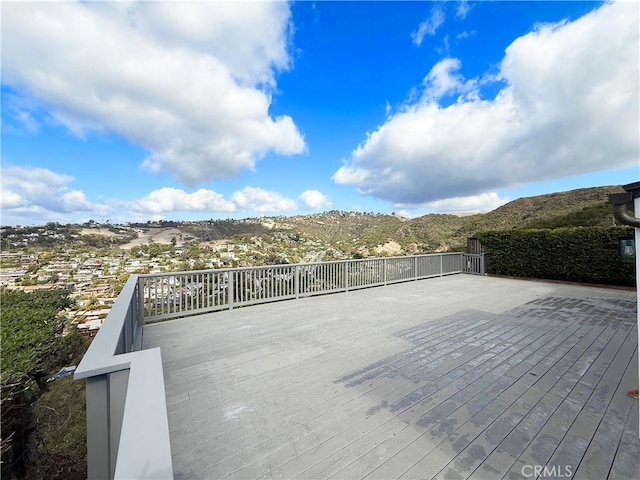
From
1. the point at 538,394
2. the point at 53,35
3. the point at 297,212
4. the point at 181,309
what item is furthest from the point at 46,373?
the point at 297,212

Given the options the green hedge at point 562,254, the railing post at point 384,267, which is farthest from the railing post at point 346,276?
the green hedge at point 562,254

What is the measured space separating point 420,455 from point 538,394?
56.9 inches

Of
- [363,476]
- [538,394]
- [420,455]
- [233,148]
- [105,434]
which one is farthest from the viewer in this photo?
[233,148]

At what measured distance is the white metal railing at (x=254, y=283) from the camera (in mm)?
4555

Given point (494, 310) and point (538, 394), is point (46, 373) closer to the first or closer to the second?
point (538, 394)

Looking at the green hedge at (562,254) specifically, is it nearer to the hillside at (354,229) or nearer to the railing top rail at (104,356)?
the hillside at (354,229)

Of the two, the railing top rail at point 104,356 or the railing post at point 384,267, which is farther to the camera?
the railing post at point 384,267

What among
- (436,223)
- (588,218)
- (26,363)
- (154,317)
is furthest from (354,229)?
(26,363)

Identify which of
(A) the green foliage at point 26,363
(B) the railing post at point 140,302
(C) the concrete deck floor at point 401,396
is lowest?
(A) the green foliage at point 26,363

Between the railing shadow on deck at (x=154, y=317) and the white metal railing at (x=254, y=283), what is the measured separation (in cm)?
2

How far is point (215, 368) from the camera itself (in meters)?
2.81

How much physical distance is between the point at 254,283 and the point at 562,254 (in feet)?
30.6

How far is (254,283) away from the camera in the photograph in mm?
5496

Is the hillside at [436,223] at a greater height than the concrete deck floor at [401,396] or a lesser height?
greater
